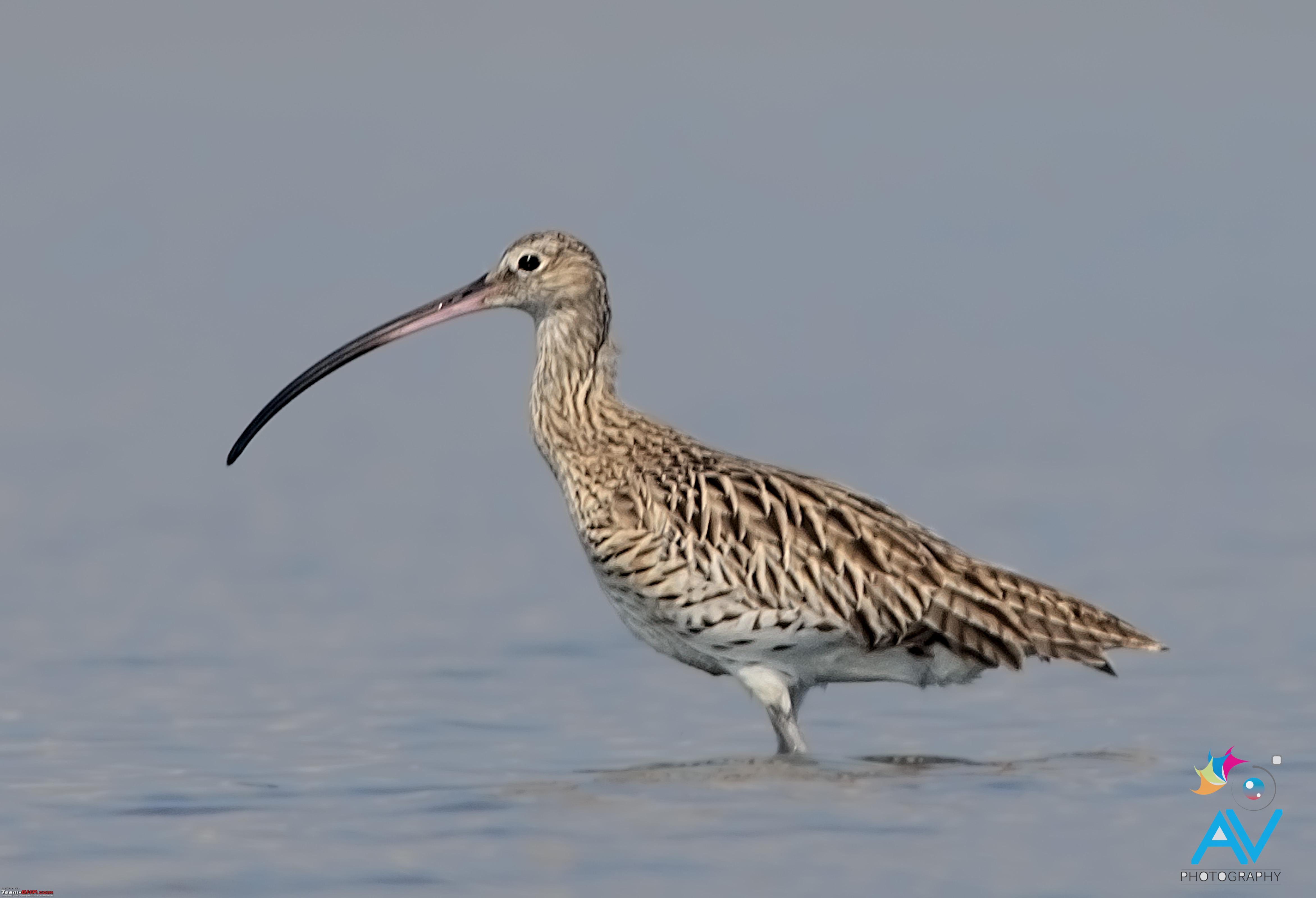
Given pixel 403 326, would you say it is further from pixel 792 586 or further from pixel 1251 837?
pixel 1251 837

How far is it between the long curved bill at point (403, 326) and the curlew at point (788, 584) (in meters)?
0.91

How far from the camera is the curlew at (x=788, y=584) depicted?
1272 centimetres

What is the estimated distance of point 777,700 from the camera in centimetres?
1274

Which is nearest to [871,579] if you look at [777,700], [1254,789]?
[777,700]

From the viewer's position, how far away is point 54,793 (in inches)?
487

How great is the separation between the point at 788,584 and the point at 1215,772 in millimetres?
2045

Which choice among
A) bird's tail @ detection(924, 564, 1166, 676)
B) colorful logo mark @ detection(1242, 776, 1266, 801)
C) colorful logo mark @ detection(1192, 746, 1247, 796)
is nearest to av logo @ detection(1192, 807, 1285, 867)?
colorful logo mark @ detection(1242, 776, 1266, 801)

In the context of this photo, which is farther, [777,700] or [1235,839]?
[777,700]

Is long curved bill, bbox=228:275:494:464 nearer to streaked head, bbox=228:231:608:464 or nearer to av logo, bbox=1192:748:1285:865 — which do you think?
streaked head, bbox=228:231:608:464

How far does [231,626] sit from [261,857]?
5.76m

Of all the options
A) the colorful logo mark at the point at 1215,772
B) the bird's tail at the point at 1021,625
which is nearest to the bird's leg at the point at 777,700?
the bird's tail at the point at 1021,625

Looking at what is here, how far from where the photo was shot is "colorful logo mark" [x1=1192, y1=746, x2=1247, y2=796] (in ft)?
39.4

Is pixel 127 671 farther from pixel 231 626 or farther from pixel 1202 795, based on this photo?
pixel 1202 795

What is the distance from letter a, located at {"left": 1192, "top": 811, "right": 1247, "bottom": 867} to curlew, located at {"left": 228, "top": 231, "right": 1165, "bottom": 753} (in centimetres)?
166
